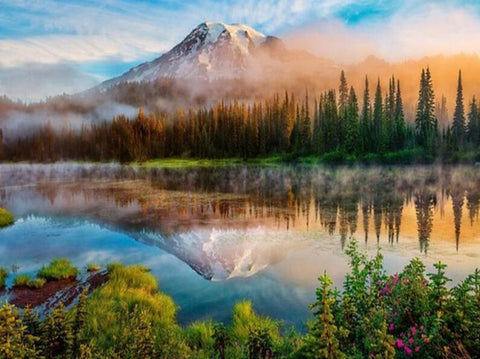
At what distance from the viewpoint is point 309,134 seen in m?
Result: 113

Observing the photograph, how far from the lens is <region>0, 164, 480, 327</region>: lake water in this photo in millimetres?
15383

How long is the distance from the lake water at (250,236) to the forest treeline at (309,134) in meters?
46.8

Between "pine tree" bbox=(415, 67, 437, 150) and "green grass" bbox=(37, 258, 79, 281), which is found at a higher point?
"pine tree" bbox=(415, 67, 437, 150)

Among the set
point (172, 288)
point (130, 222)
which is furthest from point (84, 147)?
point (172, 288)

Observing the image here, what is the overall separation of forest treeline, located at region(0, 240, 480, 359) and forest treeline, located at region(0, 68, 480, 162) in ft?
265

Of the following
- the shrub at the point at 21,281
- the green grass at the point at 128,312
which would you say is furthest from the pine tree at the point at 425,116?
the shrub at the point at 21,281

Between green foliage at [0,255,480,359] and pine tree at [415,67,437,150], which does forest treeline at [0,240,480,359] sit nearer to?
green foliage at [0,255,480,359]

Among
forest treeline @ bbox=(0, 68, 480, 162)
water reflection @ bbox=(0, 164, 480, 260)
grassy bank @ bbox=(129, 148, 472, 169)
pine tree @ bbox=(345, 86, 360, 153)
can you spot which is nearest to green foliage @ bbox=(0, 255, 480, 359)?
water reflection @ bbox=(0, 164, 480, 260)

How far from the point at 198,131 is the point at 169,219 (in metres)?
117

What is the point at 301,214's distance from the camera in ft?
102

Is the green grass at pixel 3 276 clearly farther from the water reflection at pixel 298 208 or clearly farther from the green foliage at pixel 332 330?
the water reflection at pixel 298 208

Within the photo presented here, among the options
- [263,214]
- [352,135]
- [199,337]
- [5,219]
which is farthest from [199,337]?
[352,135]

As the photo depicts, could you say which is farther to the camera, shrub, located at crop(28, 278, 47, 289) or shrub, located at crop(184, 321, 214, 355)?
shrub, located at crop(28, 278, 47, 289)

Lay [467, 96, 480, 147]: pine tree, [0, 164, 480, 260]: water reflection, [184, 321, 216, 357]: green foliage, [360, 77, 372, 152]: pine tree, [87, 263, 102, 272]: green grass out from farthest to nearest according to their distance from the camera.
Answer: [360, 77, 372, 152]: pine tree, [467, 96, 480, 147]: pine tree, [0, 164, 480, 260]: water reflection, [87, 263, 102, 272]: green grass, [184, 321, 216, 357]: green foliage
